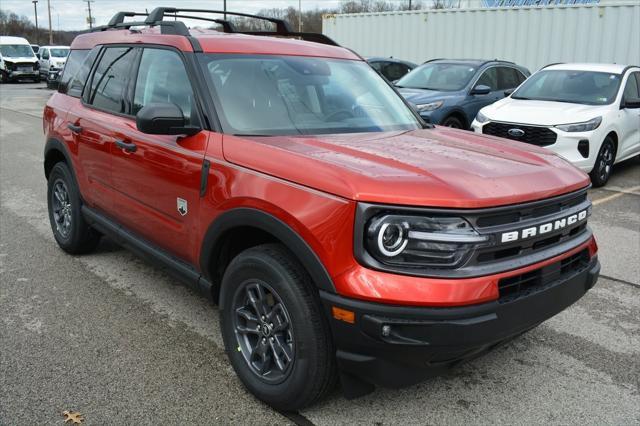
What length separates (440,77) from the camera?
10.6 metres

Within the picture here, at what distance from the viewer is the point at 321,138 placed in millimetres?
3236

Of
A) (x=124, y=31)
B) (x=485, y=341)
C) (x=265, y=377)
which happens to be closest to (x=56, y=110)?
(x=124, y=31)

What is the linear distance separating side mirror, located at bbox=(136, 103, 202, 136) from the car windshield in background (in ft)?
23.1

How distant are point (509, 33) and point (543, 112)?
316 inches

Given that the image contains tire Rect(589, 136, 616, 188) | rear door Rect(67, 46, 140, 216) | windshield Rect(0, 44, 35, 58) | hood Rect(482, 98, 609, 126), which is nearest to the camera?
rear door Rect(67, 46, 140, 216)

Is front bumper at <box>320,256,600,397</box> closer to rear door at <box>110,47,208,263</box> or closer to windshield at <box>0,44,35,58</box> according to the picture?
rear door at <box>110,47,208,263</box>

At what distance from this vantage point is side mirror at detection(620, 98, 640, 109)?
8.66 metres

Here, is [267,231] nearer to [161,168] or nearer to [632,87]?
[161,168]

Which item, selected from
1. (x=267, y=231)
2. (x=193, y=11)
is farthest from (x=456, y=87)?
(x=267, y=231)

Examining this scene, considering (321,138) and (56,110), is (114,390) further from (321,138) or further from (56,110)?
(56,110)

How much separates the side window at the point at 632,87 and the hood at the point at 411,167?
649cm

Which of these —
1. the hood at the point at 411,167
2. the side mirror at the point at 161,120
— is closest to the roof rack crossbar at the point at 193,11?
the side mirror at the point at 161,120

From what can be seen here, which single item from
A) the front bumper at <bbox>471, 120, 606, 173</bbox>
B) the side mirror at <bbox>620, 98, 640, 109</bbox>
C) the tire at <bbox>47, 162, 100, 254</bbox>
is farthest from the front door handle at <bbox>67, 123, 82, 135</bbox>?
the side mirror at <bbox>620, 98, 640, 109</bbox>

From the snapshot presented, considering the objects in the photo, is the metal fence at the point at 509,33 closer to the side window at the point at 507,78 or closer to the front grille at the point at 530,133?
the side window at the point at 507,78
